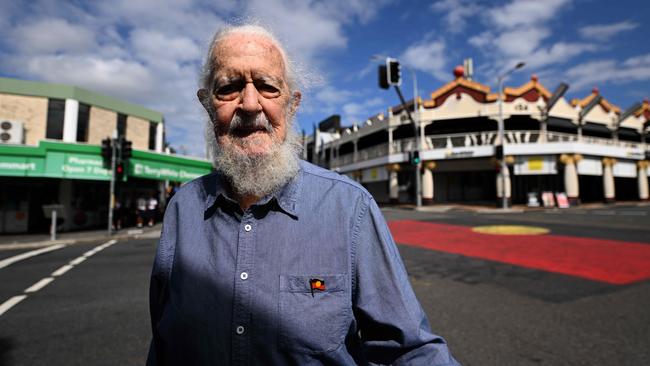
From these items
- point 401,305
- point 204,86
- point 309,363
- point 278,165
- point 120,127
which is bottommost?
point 309,363

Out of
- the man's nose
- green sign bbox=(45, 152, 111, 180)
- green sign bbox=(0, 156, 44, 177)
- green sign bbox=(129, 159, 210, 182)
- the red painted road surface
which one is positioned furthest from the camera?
green sign bbox=(129, 159, 210, 182)

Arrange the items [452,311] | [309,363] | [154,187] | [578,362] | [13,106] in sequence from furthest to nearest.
Answer: [154,187]
[13,106]
[452,311]
[578,362]
[309,363]

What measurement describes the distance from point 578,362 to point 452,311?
1.40m

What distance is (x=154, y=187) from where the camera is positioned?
19297 millimetres

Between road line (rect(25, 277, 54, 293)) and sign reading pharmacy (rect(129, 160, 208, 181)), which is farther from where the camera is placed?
sign reading pharmacy (rect(129, 160, 208, 181))

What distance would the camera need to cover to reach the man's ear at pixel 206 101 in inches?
58.7

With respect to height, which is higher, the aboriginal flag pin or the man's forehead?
the man's forehead

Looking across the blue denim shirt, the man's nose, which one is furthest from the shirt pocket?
the man's nose

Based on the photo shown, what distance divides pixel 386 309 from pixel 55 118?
767 inches

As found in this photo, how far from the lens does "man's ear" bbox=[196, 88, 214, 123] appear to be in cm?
149

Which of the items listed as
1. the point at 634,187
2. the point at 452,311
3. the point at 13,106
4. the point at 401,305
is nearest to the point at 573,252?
the point at 452,311

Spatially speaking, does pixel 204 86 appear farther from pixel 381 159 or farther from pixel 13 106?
pixel 381 159

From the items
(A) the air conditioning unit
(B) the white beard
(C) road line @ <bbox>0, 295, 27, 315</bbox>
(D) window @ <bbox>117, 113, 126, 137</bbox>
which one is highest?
(D) window @ <bbox>117, 113, 126, 137</bbox>

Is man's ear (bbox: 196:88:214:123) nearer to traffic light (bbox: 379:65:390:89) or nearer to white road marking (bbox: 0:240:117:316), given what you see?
white road marking (bbox: 0:240:117:316)
